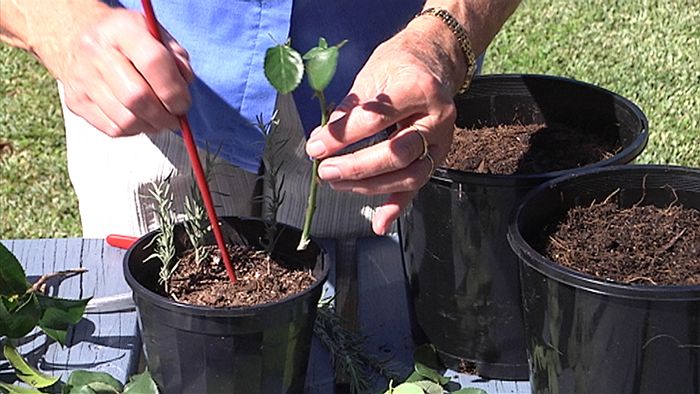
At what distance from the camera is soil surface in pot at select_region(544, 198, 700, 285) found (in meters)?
1.07

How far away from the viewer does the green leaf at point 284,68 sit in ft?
3.38

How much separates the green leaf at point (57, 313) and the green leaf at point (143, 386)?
117 millimetres

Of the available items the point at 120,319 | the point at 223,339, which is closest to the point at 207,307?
the point at 223,339

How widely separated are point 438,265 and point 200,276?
0.93 feet

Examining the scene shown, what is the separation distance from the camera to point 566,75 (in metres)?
3.34

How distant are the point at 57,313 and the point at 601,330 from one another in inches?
24.8

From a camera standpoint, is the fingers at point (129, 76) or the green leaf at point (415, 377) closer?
the fingers at point (129, 76)

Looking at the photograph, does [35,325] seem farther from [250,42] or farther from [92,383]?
[250,42]

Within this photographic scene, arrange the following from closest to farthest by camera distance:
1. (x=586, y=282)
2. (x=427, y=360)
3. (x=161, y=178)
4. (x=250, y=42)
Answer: (x=586, y=282), (x=427, y=360), (x=250, y=42), (x=161, y=178)

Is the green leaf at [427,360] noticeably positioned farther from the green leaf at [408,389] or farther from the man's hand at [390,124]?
the man's hand at [390,124]

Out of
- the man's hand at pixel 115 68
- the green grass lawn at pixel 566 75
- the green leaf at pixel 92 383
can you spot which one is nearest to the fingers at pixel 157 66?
the man's hand at pixel 115 68

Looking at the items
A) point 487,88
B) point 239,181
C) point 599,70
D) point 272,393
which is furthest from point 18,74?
point 272,393

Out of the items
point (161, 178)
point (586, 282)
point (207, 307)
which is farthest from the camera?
point (161, 178)

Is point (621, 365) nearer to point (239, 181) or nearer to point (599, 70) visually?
point (239, 181)
